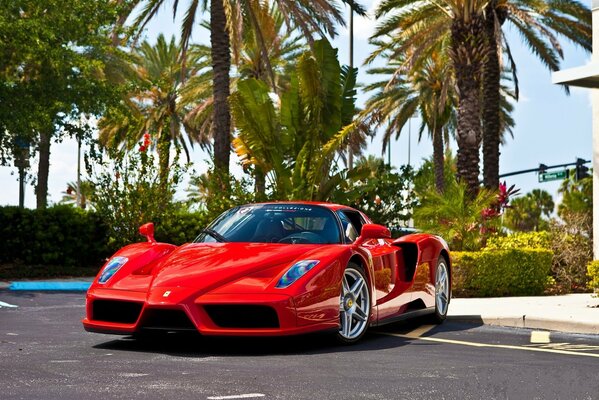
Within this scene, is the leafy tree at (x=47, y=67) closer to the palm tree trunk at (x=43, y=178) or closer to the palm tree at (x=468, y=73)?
the palm tree at (x=468, y=73)

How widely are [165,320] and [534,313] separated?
5577mm

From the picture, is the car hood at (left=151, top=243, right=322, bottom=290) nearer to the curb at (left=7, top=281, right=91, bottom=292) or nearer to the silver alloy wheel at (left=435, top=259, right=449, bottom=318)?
the silver alloy wheel at (left=435, top=259, right=449, bottom=318)

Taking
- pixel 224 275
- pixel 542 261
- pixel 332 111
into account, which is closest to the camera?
pixel 224 275

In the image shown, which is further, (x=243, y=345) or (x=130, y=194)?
(x=130, y=194)

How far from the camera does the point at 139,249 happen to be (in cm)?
1002

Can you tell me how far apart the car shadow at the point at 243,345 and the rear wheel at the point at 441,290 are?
4.71 feet

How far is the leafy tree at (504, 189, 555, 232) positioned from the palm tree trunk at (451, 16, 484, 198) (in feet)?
105

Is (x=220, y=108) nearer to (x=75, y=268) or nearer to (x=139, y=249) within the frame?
(x=75, y=268)

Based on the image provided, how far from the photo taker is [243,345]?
9.50 m

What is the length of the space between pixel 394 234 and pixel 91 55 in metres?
13.2

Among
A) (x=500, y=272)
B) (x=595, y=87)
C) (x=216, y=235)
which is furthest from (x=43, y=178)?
(x=216, y=235)

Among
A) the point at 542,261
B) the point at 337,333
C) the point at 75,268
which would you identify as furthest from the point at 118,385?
the point at 75,268

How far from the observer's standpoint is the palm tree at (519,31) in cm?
2969

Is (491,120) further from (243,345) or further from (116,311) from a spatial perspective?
(116,311)
